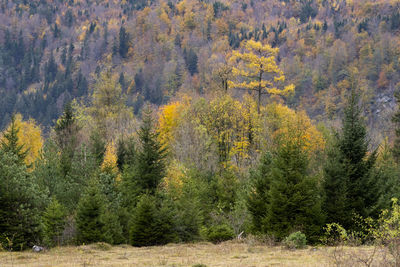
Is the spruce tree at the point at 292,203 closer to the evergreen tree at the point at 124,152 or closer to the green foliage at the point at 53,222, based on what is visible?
the green foliage at the point at 53,222

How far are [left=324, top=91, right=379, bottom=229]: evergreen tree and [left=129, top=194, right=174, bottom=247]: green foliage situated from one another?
9.68m

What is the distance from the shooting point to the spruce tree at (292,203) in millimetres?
25969

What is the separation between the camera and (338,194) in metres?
27.3

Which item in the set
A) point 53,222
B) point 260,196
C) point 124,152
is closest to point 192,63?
point 124,152

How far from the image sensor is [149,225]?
29.4m

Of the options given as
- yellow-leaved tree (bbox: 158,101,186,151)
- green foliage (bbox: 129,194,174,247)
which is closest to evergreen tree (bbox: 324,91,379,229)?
green foliage (bbox: 129,194,174,247)

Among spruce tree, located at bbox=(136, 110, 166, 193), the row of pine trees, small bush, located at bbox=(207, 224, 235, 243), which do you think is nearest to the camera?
the row of pine trees

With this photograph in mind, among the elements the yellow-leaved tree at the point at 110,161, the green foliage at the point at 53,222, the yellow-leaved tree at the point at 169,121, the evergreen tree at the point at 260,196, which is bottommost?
the yellow-leaved tree at the point at 169,121

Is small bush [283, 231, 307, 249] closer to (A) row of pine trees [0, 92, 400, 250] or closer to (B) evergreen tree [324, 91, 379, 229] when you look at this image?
(A) row of pine trees [0, 92, 400, 250]

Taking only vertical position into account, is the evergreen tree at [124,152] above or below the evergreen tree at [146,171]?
below

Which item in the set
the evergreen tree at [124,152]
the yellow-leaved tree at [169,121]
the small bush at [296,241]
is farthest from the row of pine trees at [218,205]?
the yellow-leaved tree at [169,121]

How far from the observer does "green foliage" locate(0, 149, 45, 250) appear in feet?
81.5

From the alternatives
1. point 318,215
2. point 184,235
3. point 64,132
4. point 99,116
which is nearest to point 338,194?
point 318,215

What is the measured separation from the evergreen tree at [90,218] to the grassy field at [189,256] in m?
2.01
